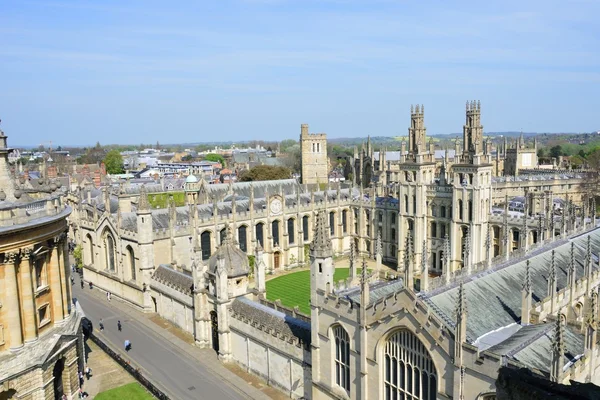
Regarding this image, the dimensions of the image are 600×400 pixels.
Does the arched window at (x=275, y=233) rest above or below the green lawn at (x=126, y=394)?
above

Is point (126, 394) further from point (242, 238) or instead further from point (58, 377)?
point (242, 238)

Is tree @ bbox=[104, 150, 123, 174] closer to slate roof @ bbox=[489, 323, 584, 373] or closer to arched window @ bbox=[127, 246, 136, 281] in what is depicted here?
arched window @ bbox=[127, 246, 136, 281]

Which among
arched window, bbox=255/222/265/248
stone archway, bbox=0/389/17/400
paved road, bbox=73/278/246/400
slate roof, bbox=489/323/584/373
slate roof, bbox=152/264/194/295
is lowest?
paved road, bbox=73/278/246/400

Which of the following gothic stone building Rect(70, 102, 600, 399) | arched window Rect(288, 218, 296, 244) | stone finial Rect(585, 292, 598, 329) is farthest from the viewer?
arched window Rect(288, 218, 296, 244)

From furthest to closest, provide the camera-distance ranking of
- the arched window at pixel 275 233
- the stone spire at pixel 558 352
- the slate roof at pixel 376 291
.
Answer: the arched window at pixel 275 233 < the slate roof at pixel 376 291 < the stone spire at pixel 558 352

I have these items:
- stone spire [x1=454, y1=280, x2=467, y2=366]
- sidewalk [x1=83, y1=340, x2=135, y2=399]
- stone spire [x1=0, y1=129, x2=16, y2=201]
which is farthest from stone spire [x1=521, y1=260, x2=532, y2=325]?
stone spire [x1=0, y1=129, x2=16, y2=201]

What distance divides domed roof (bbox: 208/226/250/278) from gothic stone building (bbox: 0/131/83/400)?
7884 mm

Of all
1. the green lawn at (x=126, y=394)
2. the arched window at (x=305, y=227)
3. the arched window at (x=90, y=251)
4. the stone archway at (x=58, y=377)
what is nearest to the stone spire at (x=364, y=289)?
the green lawn at (x=126, y=394)

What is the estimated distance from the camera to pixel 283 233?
49.5 metres

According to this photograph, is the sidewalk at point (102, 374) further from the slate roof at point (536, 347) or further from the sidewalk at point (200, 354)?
the slate roof at point (536, 347)

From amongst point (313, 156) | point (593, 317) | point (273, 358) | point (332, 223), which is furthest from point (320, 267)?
point (313, 156)

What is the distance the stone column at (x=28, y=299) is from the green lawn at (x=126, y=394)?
4.97 metres

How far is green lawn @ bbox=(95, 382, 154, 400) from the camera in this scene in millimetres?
24781

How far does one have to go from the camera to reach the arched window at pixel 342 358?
2078cm
